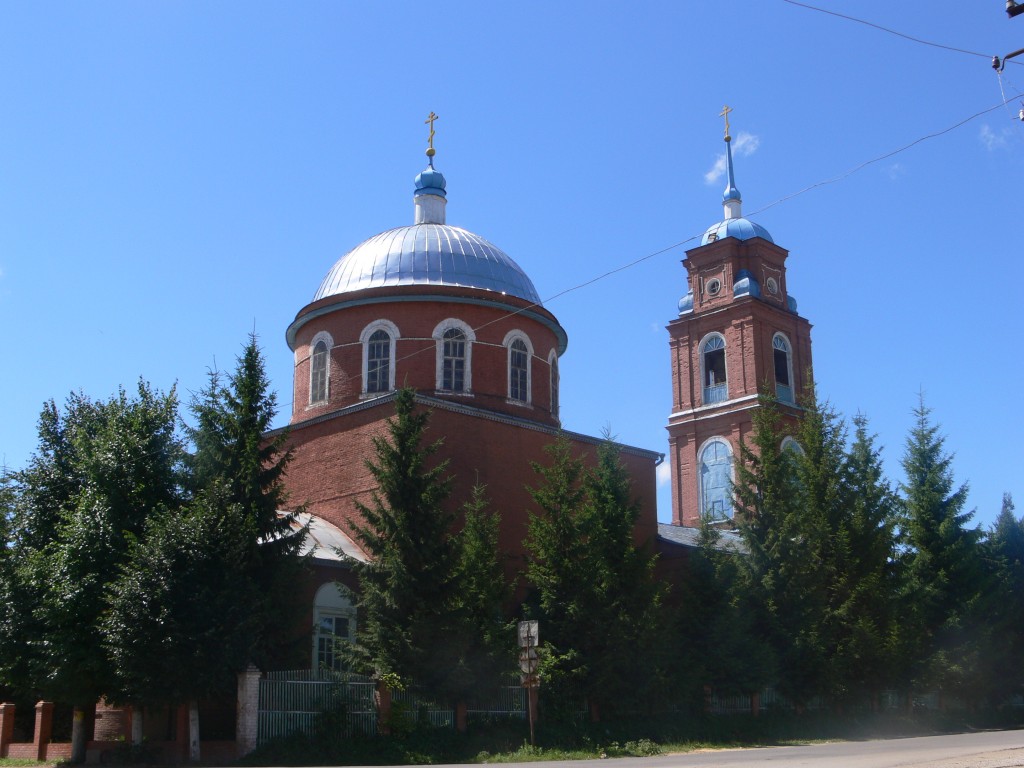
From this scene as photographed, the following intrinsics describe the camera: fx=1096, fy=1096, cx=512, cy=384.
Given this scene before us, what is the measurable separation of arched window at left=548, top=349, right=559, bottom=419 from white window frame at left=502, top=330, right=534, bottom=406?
923mm

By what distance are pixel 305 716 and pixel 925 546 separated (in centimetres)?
1857

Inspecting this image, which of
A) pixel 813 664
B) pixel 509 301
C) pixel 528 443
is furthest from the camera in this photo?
pixel 509 301

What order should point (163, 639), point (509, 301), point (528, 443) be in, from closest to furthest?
1. point (163, 639)
2. point (528, 443)
3. point (509, 301)

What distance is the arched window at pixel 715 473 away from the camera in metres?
39.5

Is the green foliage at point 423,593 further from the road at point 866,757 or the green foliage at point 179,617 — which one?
the road at point 866,757

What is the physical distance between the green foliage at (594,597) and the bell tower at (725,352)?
18.0m

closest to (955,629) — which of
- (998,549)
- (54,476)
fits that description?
(998,549)

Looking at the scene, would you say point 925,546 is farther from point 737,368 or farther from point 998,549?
point 737,368

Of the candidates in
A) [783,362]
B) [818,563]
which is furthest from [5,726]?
[783,362]

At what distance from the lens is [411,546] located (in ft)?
63.8

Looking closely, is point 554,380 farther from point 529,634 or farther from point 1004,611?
point 1004,611

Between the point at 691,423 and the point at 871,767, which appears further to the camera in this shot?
the point at 691,423

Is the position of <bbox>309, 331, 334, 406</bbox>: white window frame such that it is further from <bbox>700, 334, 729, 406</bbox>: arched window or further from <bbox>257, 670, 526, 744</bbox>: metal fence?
<bbox>700, 334, 729, 406</bbox>: arched window

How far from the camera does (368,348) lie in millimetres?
27219
